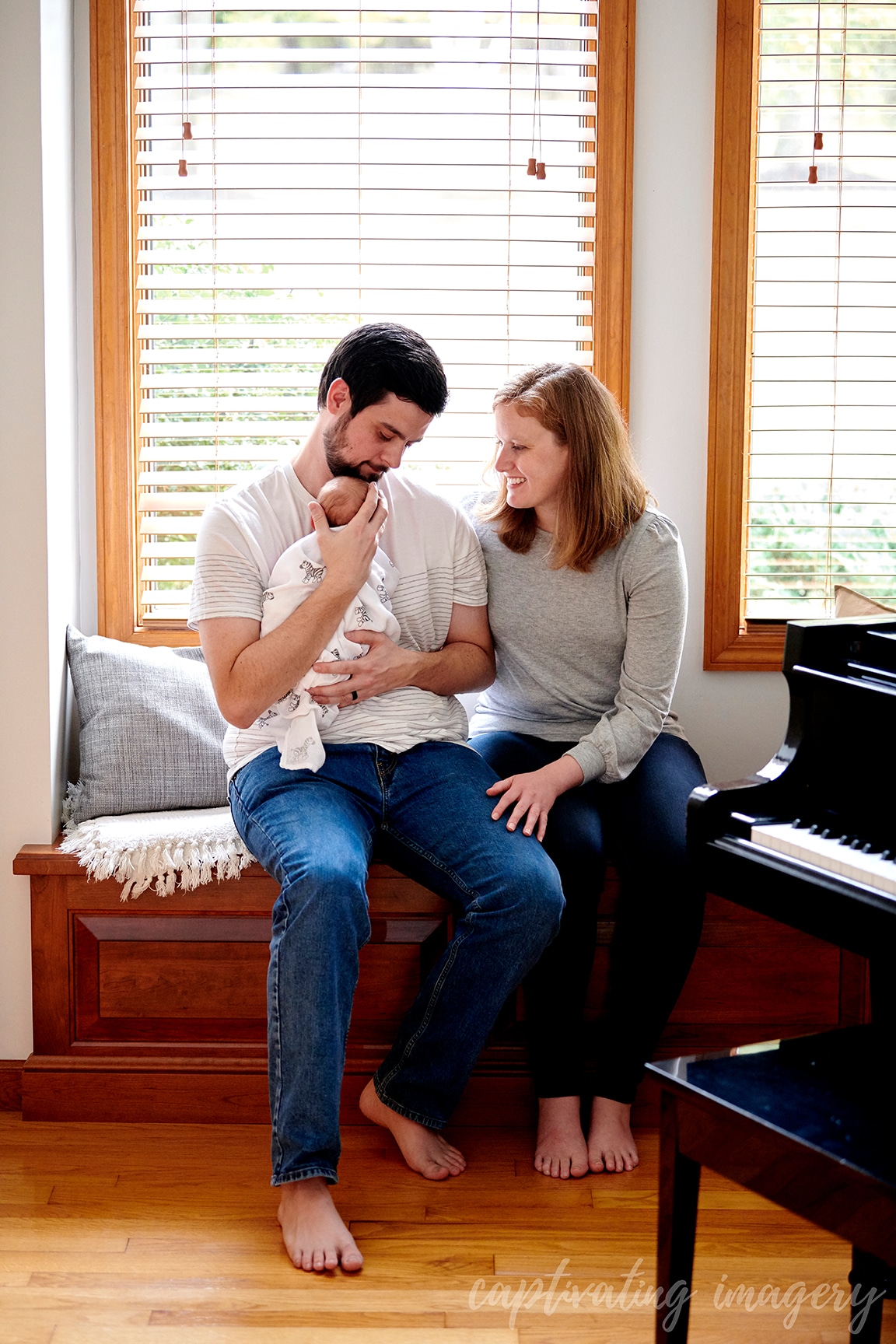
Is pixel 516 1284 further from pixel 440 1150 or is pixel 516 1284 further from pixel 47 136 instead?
pixel 47 136

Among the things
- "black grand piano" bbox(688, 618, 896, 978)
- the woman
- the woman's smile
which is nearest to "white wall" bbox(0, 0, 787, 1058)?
the woman

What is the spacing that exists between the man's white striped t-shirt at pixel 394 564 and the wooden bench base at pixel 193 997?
27 cm

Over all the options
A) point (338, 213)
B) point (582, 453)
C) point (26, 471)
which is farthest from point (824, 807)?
point (338, 213)

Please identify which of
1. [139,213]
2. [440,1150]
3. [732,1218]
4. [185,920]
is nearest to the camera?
[732,1218]

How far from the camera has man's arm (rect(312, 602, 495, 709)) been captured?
197cm

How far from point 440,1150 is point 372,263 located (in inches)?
70.6

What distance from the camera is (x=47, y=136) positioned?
7.21ft

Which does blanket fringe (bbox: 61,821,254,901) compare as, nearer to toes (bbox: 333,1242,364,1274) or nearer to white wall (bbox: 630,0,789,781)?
toes (bbox: 333,1242,364,1274)

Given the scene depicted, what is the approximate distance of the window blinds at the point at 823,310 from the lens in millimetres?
2467

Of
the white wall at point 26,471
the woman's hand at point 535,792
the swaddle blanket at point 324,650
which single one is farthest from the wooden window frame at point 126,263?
the woman's hand at point 535,792

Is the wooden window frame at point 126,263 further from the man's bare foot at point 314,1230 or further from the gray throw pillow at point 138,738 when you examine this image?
the man's bare foot at point 314,1230

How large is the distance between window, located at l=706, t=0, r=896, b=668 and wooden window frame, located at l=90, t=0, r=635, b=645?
0.21m

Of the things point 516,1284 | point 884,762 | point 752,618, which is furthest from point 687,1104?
point 752,618

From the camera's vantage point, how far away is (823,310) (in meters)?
2.51
